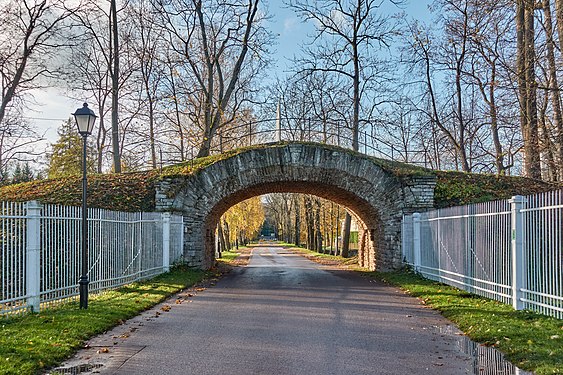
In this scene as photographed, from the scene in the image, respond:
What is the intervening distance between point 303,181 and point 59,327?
12.9 metres

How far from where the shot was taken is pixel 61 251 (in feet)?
35.1

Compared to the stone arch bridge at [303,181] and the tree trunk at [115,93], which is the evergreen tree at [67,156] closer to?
the tree trunk at [115,93]

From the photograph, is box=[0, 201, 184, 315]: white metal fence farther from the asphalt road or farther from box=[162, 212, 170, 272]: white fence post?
the asphalt road

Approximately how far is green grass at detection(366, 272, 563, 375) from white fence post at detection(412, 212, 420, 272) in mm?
4365

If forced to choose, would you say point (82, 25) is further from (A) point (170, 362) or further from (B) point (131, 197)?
(A) point (170, 362)

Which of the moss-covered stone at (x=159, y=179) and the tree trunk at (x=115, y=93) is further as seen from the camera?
the tree trunk at (x=115, y=93)

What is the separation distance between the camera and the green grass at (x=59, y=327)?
20.5ft

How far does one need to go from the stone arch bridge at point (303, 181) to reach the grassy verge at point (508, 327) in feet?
21.6

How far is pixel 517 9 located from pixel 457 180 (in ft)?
23.5

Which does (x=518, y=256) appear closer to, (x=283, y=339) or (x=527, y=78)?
(x=283, y=339)

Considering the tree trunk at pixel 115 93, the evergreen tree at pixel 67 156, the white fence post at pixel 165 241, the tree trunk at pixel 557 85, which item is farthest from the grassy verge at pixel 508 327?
the evergreen tree at pixel 67 156

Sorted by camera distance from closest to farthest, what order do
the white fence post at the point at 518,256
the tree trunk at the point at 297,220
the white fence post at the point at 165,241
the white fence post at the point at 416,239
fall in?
the white fence post at the point at 518,256, the white fence post at the point at 416,239, the white fence post at the point at 165,241, the tree trunk at the point at 297,220

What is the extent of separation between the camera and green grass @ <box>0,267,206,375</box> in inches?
246

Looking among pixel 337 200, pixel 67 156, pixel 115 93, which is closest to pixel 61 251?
pixel 337 200
